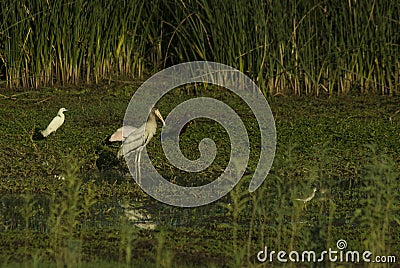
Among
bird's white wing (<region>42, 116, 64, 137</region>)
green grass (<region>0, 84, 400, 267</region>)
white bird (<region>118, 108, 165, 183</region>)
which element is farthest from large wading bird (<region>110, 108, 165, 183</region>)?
bird's white wing (<region>42, 116, 64, 137</region>)

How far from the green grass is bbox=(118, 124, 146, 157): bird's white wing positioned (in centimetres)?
23

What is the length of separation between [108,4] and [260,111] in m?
2.18

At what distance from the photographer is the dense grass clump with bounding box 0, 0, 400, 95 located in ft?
36.1

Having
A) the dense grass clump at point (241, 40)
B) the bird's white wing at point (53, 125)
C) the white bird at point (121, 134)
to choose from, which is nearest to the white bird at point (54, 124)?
the bird's white wing at point (53, 125)

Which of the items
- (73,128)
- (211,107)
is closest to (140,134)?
(73,128)

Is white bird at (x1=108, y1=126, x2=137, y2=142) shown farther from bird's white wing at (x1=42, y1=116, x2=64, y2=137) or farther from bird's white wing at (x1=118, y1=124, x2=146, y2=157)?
bird's white wing at (x1=42, y1=116, x2=64, y2=137)

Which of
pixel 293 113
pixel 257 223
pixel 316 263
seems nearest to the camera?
pixel 316 263

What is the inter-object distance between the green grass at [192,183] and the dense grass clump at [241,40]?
10.7 inches

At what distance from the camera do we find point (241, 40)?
11094 millimetres

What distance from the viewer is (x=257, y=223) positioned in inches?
264

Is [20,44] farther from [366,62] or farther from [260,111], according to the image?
[366,62]

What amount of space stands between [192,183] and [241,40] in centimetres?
338

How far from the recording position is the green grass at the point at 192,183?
576cm

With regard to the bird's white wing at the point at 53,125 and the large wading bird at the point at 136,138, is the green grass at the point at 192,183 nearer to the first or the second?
the bird's white wing at the point at 53,125
